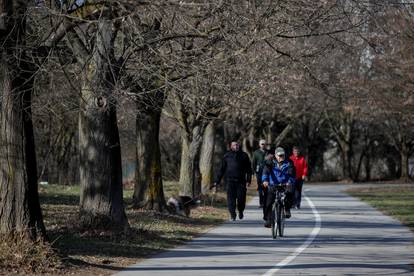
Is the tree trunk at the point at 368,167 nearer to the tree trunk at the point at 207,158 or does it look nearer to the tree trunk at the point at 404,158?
the tree trunk at the point at 404,158

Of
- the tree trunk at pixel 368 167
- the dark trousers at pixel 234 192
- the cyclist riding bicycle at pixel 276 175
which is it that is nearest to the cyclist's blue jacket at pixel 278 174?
the cyclist riding bicycle at pixel 276 175

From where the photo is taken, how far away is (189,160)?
1257 inches

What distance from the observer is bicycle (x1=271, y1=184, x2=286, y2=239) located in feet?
65.4

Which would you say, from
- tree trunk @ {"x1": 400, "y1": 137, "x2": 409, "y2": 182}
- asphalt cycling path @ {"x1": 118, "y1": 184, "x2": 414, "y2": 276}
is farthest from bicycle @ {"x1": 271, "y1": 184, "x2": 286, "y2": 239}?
tree trunk @ {"x1": 400, "y1": 137, "x2": 409, "y2": 182}

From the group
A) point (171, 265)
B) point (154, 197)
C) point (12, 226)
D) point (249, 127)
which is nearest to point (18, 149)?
point (12, 226)

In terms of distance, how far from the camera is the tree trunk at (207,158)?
38.5m

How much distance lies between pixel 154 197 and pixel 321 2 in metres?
10.3

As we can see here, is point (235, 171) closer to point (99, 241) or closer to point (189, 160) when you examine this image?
point (99, 241)

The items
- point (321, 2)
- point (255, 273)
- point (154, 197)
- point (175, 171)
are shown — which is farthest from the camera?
point (175, 171)

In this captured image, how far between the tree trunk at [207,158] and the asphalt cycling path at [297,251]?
12.2m

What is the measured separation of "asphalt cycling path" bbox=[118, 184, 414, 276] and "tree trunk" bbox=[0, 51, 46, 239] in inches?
68.0

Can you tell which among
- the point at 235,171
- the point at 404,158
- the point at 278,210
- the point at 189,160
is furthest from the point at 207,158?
the point at 404,158

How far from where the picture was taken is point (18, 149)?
13984mm

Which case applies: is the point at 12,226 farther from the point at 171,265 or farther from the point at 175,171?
the point at 175,171
